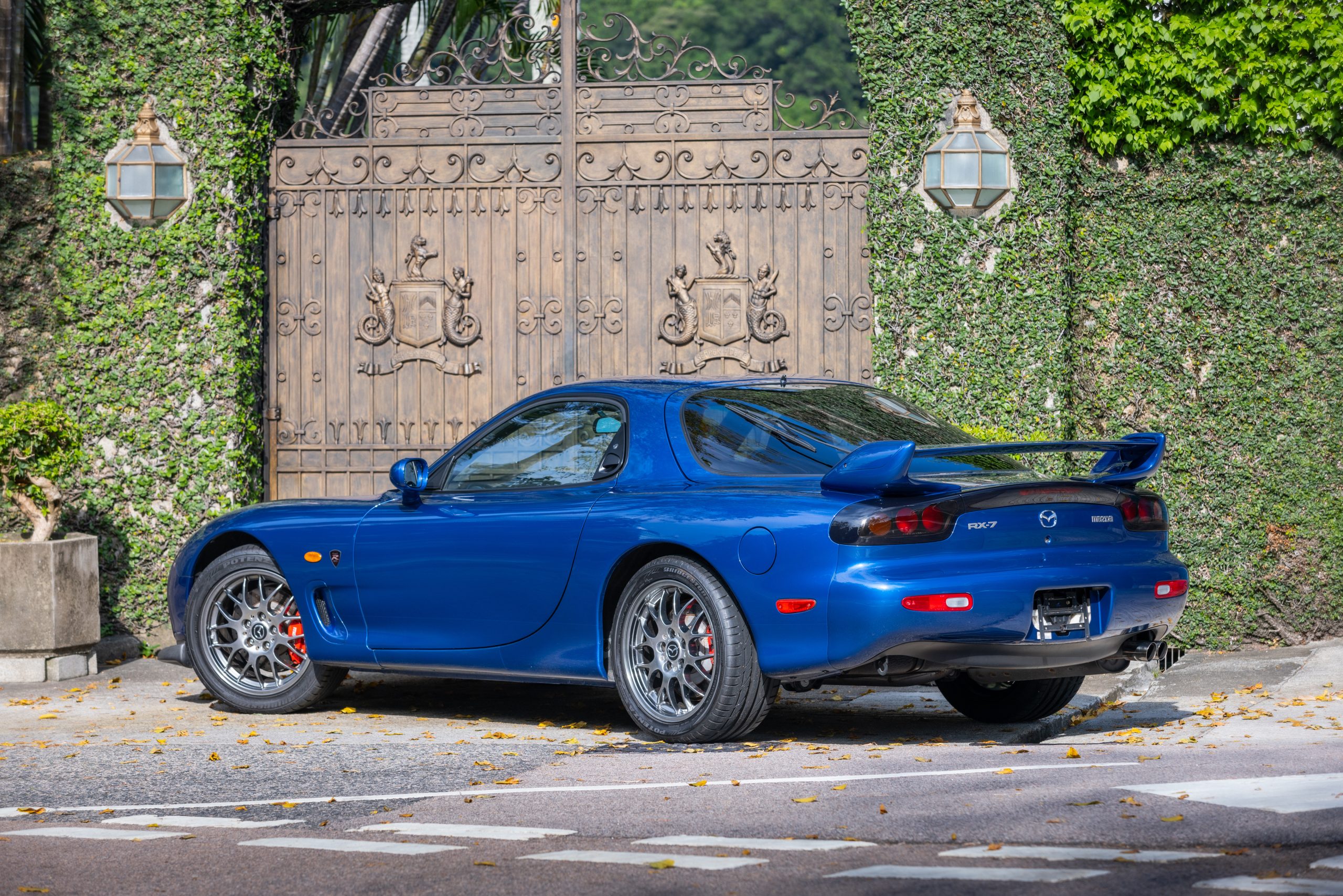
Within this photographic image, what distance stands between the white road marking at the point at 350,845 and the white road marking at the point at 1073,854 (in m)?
1.44

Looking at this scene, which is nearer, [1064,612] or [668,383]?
[1064,612]

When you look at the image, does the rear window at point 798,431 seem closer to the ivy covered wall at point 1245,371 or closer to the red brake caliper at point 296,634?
the red brake caliper at point 296,634

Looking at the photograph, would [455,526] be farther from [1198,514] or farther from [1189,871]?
[1198,514]

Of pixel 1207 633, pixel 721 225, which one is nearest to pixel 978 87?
pixel 721 225

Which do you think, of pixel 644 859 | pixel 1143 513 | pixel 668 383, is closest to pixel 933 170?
pixel 668 383

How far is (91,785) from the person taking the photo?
620 centimetres

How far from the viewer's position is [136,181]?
36.2ft

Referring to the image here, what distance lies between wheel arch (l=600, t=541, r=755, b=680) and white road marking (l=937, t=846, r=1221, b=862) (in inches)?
87.5

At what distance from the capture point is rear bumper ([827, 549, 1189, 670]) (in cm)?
609

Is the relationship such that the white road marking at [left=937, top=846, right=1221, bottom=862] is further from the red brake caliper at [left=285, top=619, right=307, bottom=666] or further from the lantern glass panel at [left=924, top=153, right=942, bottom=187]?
the lantern glass panel at [left=924, top=153, right=942, bottom=187]

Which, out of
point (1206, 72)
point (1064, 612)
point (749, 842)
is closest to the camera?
point (749, 842)

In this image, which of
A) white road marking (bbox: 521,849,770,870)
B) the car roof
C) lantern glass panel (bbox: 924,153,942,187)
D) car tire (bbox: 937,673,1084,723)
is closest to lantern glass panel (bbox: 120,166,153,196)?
the car roof

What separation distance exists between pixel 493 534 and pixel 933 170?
4565 millimetres

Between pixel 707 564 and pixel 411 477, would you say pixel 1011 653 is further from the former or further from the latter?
pixel 411 477
